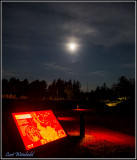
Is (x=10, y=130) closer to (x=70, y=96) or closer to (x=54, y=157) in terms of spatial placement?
(x=54, y=157)

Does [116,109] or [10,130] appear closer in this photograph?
[10,130]

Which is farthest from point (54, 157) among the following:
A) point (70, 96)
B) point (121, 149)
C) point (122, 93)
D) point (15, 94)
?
point (15, 94)

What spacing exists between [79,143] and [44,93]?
8373 centimetres

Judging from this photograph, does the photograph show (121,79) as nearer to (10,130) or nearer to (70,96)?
(70,96)

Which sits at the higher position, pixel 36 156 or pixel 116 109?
pixel 36 156

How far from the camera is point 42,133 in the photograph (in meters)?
6.33

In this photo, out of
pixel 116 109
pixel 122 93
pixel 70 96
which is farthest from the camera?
pixel 70 96

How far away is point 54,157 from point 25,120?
1.66 metres

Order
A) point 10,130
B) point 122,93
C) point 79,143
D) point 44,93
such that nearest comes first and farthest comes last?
point 10,130
point 79,143
point 122,93
point 44,93

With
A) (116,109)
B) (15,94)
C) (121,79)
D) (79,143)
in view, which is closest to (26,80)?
(15,94)

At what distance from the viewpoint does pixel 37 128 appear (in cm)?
624

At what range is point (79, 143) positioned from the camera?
747 centimetres

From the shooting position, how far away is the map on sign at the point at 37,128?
567cm

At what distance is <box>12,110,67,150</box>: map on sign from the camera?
5672 mm
